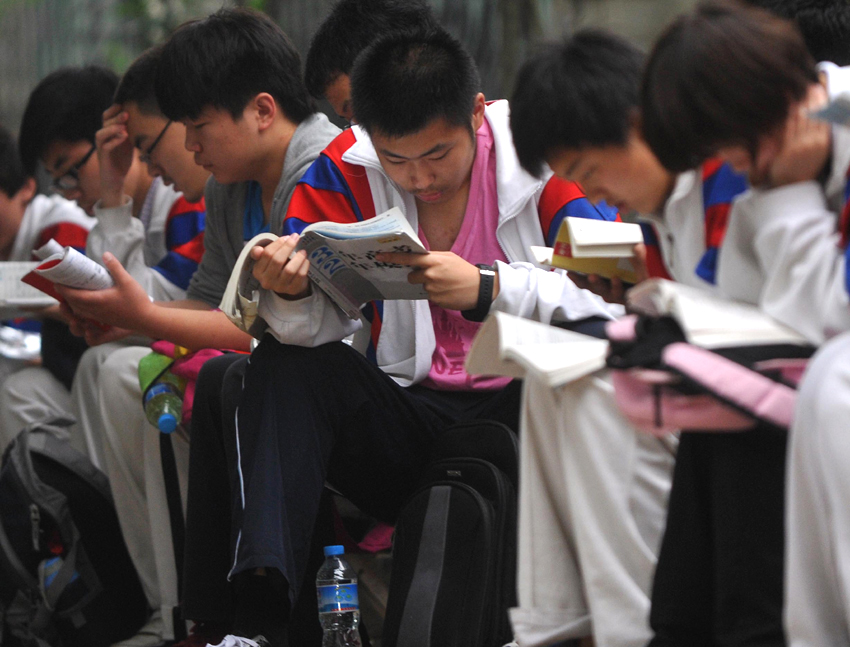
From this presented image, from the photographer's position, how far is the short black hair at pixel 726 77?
4.65ft

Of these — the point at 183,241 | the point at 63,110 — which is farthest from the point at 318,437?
the point at 63,110

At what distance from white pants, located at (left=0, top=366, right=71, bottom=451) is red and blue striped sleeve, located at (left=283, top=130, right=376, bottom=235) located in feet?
5.11

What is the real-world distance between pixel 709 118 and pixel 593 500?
58 centimetres

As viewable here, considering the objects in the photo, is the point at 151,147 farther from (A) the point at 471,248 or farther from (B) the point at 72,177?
(A) the point at 471,248

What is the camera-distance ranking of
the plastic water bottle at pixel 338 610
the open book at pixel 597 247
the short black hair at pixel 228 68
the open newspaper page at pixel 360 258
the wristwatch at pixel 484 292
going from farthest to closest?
1. the short black hair at pixel 228 68
2. the plastic water bottle at pixel 338 610
3. the wristwatch at pixel 484 292
4. the open newspaper page at pixel 360 258
5. the open book at pixel 597 247

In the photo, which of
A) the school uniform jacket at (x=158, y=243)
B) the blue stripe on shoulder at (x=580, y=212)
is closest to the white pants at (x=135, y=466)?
the school uniform jacket at (x=158, y=243)

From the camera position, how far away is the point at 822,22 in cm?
219

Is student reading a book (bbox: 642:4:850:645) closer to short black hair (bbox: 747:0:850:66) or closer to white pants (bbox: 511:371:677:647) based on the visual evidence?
white pants (bbox: 511:371:677:647)

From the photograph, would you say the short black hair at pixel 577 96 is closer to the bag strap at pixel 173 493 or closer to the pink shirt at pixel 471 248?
the pink shirt at pixel 471 248

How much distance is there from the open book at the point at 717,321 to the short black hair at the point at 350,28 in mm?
1649

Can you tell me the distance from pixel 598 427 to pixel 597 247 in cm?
42

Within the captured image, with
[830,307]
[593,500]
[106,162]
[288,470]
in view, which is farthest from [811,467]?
[106,162]

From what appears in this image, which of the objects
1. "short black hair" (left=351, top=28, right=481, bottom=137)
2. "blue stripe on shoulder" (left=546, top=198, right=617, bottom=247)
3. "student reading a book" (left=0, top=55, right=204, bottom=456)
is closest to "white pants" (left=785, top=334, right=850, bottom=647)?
"blue stripe on shoulder" (left=546, top=198, right=617, bottom=247)

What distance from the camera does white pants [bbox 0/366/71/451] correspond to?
3.59m
